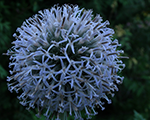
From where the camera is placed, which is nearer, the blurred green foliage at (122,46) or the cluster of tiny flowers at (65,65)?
the cluster of tiny flowers at (65,65)

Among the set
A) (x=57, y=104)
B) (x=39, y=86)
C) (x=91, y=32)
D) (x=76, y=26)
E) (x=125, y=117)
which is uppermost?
(x=76, y=26)

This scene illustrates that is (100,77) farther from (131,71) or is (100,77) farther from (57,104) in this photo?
(131,71)

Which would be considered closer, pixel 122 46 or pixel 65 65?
pixel 65 65

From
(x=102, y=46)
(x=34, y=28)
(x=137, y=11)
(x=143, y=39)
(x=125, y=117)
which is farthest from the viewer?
(x=137, y=11)

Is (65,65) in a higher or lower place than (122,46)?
lower

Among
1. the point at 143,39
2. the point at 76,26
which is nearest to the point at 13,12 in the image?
the point at 76,26
